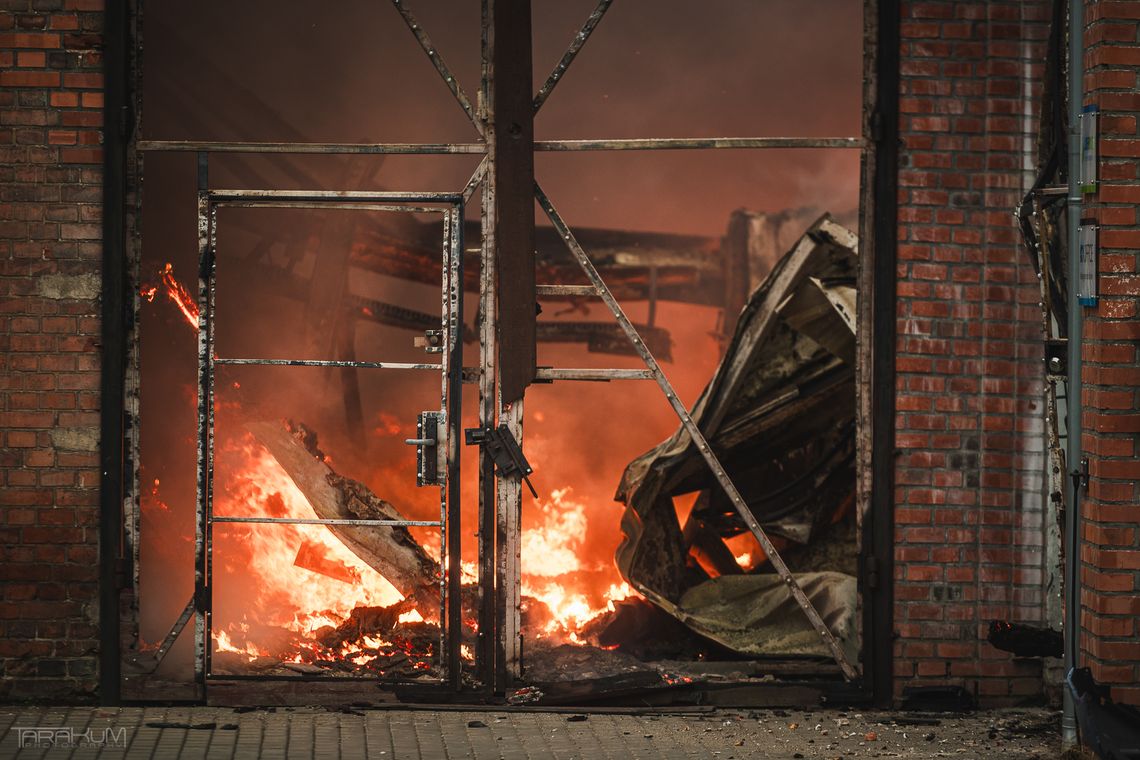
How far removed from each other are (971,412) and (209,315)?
379cm

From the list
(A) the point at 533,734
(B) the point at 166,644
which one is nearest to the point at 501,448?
(A) the point at 533,734

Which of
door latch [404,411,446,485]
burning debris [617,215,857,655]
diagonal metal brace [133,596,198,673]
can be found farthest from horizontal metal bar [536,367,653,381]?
diagonal metal brace [133,596,198,673]

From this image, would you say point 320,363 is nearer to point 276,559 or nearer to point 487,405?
point 487,405

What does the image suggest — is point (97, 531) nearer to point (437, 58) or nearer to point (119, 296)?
point (119, 296)

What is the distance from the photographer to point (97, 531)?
5.52 m

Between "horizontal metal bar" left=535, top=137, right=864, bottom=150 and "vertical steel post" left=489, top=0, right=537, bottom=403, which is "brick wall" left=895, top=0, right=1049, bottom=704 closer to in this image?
"horizontal metal bar" left=535, top=137, right=864, bottom=150

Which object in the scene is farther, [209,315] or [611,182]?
[611,182]

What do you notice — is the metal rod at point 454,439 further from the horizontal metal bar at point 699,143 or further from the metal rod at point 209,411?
the metal rod at point 209,411

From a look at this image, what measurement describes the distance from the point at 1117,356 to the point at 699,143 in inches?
85.2

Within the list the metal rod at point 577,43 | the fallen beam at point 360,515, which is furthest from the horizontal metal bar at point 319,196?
the fallen beam at point 360,515

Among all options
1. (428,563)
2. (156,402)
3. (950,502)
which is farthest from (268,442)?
(950,502)

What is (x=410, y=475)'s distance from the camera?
676cm

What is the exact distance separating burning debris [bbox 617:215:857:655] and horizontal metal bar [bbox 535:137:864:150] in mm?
857

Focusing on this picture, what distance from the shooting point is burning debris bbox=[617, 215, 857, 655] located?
6.19 meters
